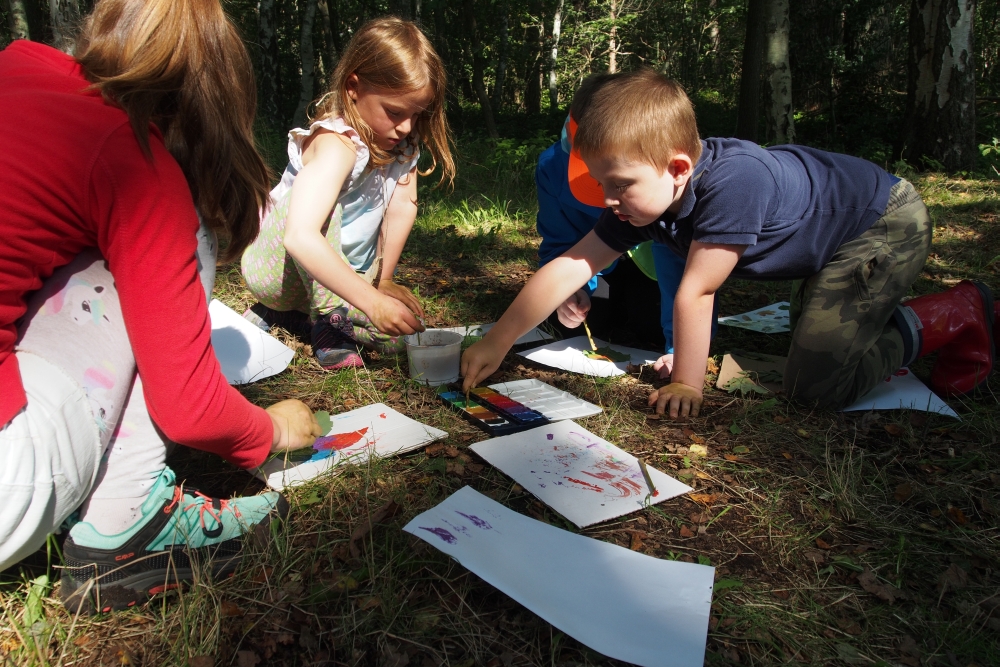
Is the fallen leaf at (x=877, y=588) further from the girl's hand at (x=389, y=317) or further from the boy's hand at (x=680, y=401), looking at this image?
the girl's hand at (x=389, y=317)

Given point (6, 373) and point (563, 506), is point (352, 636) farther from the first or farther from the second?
point (6, 373)

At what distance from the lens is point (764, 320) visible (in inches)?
108

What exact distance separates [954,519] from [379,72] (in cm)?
199

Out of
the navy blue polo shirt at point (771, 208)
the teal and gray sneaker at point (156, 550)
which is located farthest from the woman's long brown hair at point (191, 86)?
the navy blue polo shirt at point (771, 208)

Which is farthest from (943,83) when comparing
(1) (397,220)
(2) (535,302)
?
(2) (535,302)

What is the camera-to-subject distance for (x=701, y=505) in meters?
1.58

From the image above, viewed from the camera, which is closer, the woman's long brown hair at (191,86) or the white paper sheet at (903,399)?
the woman's long brown hair at (191,86)

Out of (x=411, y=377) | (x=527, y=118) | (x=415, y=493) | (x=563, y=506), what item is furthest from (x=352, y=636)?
(x=527, y=118)

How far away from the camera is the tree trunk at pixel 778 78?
5.92 m

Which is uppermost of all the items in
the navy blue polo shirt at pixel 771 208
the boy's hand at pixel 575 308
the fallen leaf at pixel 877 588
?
the navy blue polo shirt at pixel 771 208

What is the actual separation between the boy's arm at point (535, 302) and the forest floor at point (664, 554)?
0.61 feet

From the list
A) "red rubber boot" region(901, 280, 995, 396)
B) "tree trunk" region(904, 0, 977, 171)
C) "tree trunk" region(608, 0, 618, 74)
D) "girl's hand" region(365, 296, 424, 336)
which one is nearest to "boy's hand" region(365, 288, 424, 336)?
"girl's hand" region(365, 296, 424, 336)

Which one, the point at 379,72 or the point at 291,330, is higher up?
the point at 379,72

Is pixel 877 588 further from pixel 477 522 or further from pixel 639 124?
pixel 639 124
